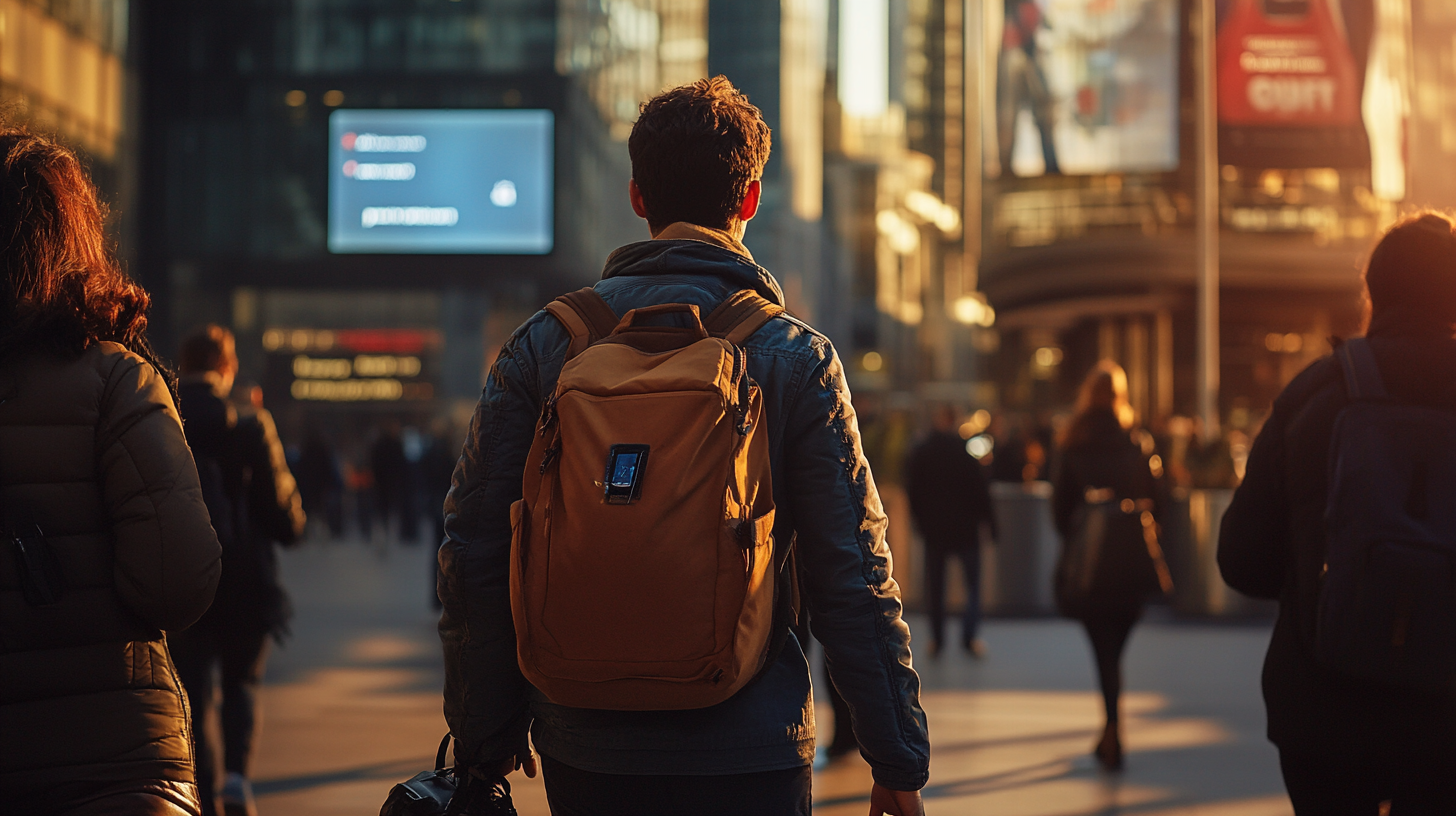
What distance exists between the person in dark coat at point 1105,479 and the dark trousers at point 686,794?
476 centimetres

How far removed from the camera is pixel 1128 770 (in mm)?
6660

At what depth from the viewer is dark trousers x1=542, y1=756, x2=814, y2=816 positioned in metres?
2.24

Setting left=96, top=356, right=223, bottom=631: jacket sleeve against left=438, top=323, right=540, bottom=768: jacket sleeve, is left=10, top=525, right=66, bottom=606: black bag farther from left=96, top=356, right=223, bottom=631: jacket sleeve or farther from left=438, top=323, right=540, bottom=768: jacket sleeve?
left=438, top=323, right=540, bottom=768: jacket sleeve

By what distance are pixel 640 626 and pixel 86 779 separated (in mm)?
893

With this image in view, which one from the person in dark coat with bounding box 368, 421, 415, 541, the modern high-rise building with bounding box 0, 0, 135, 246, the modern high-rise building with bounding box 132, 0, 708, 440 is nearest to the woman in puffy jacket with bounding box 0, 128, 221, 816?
the modern high-rise building with bounding box 0, 0, 135, 246

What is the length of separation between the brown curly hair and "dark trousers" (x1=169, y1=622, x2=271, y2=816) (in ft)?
11.0

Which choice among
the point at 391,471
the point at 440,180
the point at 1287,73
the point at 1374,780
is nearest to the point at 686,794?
the point at 1374,780

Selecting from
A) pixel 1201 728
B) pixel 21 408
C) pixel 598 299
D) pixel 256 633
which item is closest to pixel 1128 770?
pixel 1201 728

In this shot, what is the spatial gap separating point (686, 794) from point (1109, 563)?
488 cm

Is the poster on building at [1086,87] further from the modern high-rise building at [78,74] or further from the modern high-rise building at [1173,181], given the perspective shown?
the modern high-rise building at [78,74]

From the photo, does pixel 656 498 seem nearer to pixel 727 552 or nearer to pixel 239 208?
pixel 727 552

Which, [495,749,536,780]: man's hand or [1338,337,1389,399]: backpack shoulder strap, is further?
[1338,337,1389,399]: backpack shoulder strap

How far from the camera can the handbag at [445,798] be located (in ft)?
7.93

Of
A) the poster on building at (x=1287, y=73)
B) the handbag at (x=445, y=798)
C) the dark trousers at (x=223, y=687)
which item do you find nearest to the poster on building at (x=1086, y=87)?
the poster on building at (x=1287, y=73)
